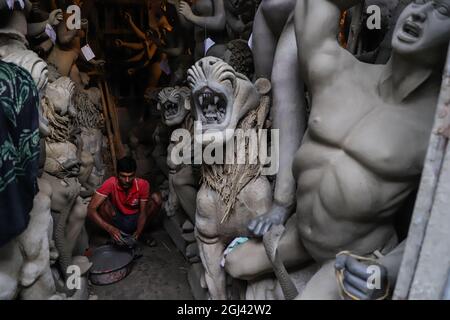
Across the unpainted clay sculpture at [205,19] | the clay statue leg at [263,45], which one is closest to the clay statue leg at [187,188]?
the clay statue leg at [263,45]

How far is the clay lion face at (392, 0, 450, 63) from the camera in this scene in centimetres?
128

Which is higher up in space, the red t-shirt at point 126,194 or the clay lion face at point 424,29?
the clay lion face at point 424,29

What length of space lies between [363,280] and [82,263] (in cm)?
174

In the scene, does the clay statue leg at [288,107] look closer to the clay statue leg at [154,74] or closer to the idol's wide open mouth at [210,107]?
the idol's wide open mouth at [210,107]

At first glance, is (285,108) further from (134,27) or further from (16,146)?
(134,27)

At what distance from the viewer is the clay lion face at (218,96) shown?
1835 millimetres

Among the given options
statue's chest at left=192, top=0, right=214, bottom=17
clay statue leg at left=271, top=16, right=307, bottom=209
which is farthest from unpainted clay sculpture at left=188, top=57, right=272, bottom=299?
statue's chest at left=192, top=0, right=214, bottom=17

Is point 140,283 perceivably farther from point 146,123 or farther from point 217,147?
point 146,123

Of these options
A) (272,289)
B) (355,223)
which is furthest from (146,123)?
(355,223)

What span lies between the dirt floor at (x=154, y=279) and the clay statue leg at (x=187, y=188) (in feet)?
1.34

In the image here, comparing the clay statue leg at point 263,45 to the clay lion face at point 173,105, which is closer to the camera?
the clay statue leg at point 263,45

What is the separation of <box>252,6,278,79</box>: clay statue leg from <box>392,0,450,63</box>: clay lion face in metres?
0.80

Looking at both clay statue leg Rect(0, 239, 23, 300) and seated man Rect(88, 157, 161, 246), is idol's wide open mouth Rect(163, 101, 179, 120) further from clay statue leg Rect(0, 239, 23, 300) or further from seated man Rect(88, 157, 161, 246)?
clay statue leg Rect(0, 239, 23, 300)

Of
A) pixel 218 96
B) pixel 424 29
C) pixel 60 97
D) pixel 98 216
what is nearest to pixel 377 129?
pixel 424 29
